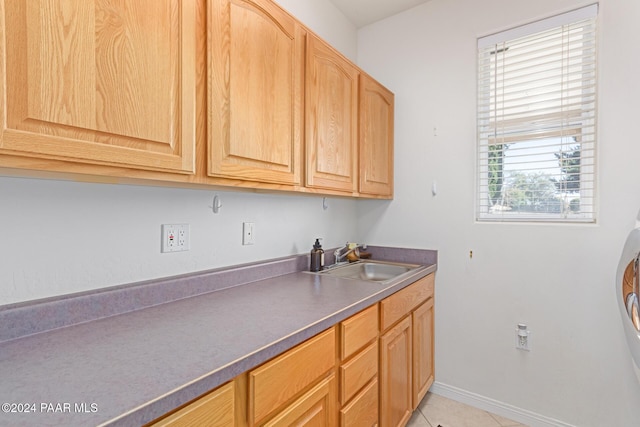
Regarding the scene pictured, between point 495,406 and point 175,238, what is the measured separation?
7.08 ft

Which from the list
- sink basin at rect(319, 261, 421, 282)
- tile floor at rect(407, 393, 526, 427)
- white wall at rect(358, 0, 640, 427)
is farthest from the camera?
sink basin at rect(319, 261, 421, 282)

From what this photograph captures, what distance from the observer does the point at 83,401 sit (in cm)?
60

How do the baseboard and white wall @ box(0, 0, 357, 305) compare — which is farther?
the baseboard

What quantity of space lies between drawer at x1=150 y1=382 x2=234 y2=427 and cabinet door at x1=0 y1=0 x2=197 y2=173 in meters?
0.63

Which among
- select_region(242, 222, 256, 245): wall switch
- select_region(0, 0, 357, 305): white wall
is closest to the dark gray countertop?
select_region(0, 0, 357, 305): white wall

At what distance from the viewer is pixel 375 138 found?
2.12 m

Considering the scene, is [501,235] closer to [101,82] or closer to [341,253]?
[341,253]

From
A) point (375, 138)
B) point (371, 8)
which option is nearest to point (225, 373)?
point (375, 138)

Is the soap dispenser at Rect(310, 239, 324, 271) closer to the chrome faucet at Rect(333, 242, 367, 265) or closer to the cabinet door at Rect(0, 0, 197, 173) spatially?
the chrome faucet at Rect(333, 242, 367, 265)

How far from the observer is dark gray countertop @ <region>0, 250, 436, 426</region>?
59 cm

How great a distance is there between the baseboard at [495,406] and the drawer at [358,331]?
1135mm

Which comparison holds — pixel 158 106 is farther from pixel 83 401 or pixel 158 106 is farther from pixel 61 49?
pixel 83 401

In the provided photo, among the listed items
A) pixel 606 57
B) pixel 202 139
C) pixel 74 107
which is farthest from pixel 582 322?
pixel 74 107

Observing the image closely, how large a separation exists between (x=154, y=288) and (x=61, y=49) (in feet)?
2.64
